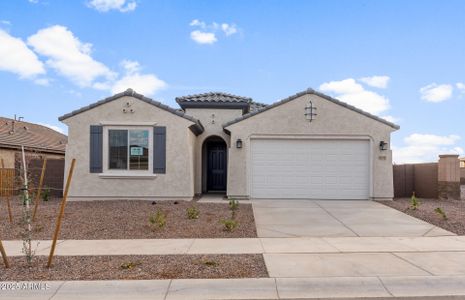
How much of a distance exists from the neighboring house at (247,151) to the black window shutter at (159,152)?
0.12 feet

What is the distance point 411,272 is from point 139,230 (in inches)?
248

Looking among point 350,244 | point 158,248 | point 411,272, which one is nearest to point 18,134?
point 158,248

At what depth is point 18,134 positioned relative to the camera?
82.9 feet

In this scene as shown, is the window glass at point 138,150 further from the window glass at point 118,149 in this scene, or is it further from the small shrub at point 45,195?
the small shrub at point 45,195

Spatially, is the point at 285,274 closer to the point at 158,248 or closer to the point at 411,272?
the point at 411,272

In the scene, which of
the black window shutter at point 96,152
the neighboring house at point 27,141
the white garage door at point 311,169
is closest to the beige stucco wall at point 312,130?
the white garage door at point 311,169

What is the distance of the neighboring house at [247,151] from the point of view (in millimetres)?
14742

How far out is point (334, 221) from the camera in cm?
1102

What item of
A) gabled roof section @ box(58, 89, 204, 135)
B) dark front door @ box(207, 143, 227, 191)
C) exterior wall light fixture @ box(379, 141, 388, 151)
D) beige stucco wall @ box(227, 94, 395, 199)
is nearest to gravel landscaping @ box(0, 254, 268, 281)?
beige stucco wall @ box(227, 94, 395, 199)

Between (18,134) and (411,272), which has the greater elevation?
(18,134)

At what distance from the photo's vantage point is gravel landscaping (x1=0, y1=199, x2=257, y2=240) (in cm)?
933

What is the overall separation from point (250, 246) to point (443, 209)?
8209mm

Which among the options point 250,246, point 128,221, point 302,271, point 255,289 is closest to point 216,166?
point 128,221

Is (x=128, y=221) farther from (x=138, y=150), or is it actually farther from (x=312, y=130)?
(x=312, y=130)
